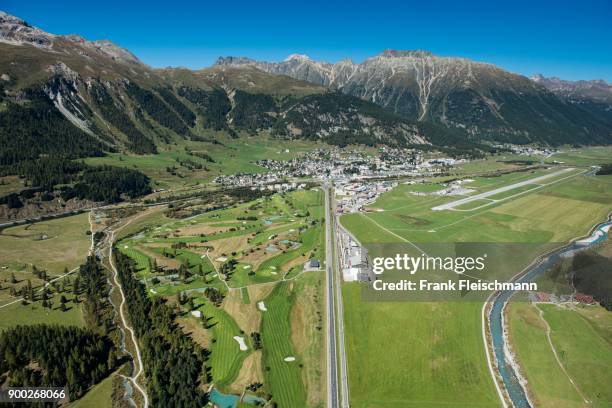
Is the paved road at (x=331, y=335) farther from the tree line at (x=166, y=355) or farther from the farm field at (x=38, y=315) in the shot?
the farm field at (x=38, y=315)

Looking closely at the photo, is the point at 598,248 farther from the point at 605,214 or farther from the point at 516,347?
the point at 516,347

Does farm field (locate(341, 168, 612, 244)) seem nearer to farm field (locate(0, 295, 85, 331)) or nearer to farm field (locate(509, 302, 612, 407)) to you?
farm field (locate(509, 302, 612, 407))

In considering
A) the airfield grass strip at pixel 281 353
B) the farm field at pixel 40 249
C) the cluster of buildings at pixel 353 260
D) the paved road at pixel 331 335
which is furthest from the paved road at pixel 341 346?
the farm field at pixel 40 249

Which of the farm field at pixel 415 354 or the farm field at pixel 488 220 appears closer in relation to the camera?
the farm field at pixel 415 354

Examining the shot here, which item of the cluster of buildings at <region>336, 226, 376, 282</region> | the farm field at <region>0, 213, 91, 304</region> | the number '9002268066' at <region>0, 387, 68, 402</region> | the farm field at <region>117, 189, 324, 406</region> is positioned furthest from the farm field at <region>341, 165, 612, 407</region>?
the farm field at <region>0, 213, 91, 304</region>

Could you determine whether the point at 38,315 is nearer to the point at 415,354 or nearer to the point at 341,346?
the point at 341,346

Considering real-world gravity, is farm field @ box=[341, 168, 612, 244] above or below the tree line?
above

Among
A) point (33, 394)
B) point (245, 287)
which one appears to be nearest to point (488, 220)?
point (245, 287)
